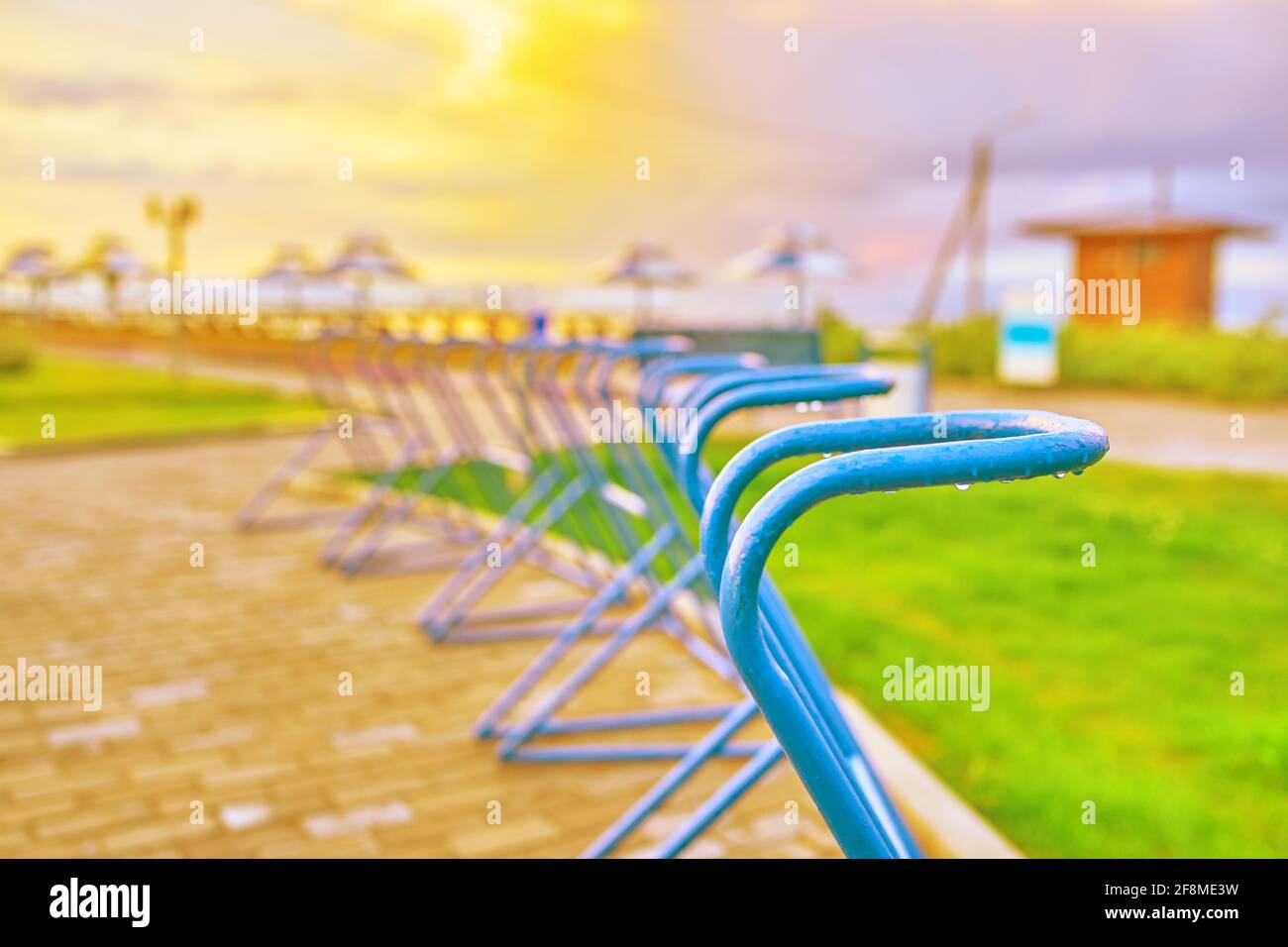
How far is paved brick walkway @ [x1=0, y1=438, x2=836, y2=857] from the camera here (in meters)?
3.11

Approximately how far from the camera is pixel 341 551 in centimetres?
632

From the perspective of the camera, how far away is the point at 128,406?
48.5 ft

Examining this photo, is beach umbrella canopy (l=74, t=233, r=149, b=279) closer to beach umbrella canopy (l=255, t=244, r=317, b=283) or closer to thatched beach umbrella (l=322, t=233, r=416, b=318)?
beach umbrella canopy (l=255, t=244, r=317, b=283)

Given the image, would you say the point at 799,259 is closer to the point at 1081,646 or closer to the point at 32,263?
the point at 1081,646

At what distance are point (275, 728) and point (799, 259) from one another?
18241 millimetres

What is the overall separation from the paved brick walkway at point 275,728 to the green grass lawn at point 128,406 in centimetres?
569

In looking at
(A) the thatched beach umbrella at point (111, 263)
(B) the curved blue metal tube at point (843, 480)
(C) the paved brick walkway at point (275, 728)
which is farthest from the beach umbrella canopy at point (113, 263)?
(B) the curved blue metal tube at point (843, 480)

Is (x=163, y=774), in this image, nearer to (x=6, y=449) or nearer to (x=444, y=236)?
(x=6, y=449)

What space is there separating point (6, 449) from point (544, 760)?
27.2ft

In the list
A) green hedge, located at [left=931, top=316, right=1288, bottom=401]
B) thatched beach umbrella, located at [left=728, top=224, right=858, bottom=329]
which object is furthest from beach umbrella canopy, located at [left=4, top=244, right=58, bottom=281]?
green hedge, located at [left=931, top=316, right=1288, bottom=401]

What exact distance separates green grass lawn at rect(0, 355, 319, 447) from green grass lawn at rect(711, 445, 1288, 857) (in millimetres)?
7434

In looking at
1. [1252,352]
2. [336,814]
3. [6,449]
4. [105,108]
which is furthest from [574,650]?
[105,108]

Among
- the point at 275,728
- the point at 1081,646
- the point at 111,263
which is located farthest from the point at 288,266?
the point at 1081,646

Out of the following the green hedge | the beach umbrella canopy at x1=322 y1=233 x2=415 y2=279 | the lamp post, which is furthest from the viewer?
the beach umbrella canopy at x1=322 y1=233 x2=415 y2=279
